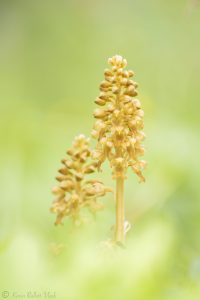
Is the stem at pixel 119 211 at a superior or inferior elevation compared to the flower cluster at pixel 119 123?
inferior

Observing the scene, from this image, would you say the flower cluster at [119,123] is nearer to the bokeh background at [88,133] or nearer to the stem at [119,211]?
the stem at [119,211]

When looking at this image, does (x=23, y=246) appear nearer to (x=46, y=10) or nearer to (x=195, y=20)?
(x=195, y=20)

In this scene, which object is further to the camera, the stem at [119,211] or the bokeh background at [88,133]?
the stem at [119,211]

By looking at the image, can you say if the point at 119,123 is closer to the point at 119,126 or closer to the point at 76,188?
the point at 119,126

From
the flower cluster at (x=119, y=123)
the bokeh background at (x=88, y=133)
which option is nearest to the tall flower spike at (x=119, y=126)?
the flower cluster at (x=119, y=123)

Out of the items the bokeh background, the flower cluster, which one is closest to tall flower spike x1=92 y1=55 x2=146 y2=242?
the flower cluster

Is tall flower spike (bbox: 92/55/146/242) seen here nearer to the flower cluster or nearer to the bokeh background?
the flower cluster

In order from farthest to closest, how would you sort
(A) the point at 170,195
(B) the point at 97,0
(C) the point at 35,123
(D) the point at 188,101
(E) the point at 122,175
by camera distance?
1. (B) the point at 97,0
2. (D) the point at 188,101
3. (C) the point at 35,123
4. (A) the point at 170,195
5. (E) the point at 122,175

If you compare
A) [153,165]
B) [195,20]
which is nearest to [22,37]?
[195,20]
